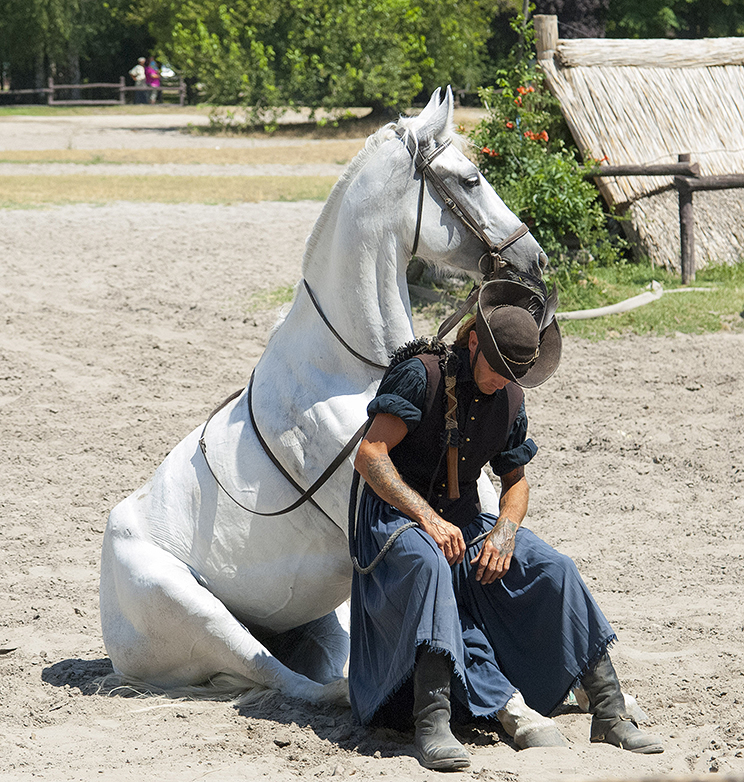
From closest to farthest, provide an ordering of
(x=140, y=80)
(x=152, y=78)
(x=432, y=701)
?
(x=432, y=701) < (x=140, y=80) < (x=152, y=78)

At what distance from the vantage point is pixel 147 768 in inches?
119

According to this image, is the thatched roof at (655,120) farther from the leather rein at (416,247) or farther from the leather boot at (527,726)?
the leather boot at (527,726)

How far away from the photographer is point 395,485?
305 centimetres

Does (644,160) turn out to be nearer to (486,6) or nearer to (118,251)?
(118,251)

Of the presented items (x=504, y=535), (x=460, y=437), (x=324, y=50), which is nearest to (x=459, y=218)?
(x=460, y=437)

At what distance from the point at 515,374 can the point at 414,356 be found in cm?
34

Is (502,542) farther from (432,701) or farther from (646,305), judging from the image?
(646,305)

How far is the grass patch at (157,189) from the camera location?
15.1 m

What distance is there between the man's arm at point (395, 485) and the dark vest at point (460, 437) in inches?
4.3

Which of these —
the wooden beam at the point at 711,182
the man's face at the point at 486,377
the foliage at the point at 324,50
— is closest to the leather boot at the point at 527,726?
the man's face at the point at 486,377

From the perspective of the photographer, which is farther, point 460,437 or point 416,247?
point 416,247

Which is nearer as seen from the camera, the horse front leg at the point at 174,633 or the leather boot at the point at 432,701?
the leather boot at the point at 432,701

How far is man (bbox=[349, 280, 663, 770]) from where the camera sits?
2.98 meters

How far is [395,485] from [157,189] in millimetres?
14339
